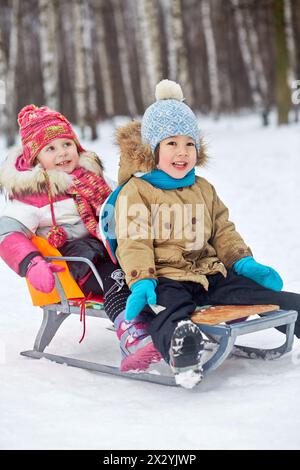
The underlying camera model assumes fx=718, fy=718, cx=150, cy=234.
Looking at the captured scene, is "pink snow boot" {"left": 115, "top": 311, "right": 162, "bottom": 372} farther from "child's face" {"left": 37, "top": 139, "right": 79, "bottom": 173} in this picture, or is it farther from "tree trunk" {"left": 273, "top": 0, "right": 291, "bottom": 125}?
"tree trunk" {"left": 273, "top": 0, "right": 291, "bottom": 125}

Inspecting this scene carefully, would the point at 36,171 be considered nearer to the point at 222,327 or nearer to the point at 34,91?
the point at 222,327

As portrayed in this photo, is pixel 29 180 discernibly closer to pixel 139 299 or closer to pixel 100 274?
pixel 100 274

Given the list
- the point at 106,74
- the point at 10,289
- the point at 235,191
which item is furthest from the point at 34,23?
the point at 10,289

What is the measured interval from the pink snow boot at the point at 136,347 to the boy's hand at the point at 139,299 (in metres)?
0.13

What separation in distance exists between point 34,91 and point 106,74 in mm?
4885

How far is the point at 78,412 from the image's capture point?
300 centimetres

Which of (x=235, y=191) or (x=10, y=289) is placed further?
(x=235, y=191)

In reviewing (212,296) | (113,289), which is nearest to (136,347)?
(113,289)

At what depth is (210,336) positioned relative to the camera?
3.56 meters

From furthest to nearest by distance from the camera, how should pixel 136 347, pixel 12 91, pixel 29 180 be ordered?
1. pixel 12 91
2. pixel 29 180
3. pixel 136 347

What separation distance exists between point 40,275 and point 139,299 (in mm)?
634

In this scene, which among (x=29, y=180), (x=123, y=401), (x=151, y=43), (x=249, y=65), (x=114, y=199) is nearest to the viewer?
(x=123, y=401)

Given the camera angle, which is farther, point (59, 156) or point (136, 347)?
point (59, 156)
